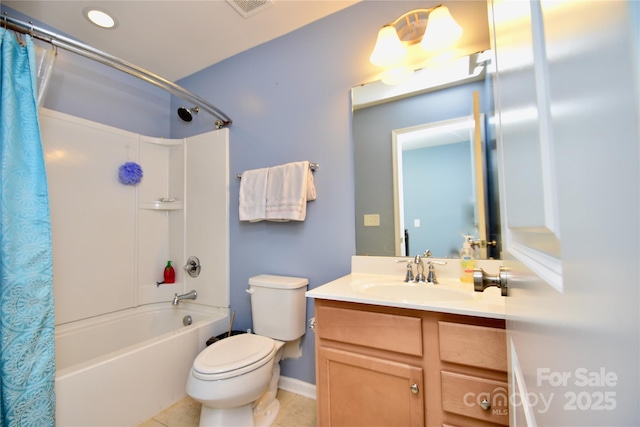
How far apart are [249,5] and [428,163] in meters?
1.44

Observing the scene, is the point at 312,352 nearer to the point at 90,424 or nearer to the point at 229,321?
the point at 229,321

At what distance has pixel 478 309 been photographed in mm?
872

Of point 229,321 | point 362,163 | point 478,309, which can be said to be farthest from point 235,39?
point 478,309

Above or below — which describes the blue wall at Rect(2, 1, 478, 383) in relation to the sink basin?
above

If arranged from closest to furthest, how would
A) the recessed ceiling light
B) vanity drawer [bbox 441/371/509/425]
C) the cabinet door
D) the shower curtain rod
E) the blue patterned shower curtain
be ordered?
vanity drawer [bbox 441/371/509/425]
the cabinet door
the blue patterned shower curtain
the shower curtain rod
the recessed ceiling light

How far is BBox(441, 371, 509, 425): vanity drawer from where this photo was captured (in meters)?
0.85

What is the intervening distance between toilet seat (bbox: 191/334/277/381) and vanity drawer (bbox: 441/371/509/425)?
0.85 m

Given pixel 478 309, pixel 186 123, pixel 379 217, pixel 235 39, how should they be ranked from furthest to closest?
pixel 186 123
pixel 235 39
pixel 379 217
pixel 478 309

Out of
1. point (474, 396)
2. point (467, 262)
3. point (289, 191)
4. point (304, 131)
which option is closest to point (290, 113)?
point (304, 131)

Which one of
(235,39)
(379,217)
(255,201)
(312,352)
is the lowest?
(312,352)

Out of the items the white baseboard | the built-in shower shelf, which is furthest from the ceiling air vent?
the white baseboard

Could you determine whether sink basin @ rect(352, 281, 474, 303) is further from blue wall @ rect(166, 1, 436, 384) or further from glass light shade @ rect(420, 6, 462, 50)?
glass light shade @ rect(420, 6, 462, 50)

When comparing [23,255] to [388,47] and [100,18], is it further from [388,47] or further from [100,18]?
[388,47]

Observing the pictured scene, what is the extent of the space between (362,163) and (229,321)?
149 cm
